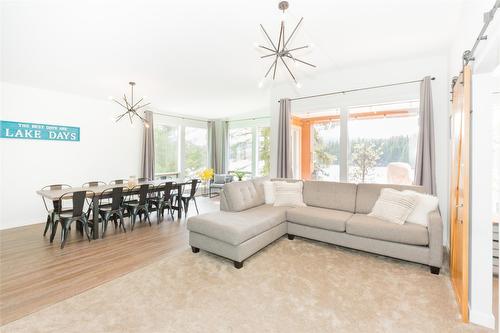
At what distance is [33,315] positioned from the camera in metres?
1.97

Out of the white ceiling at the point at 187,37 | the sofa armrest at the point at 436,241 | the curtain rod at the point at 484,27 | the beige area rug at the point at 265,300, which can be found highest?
the white ceiling at the point at 187,37

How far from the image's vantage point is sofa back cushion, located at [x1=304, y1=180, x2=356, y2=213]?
3750 mm

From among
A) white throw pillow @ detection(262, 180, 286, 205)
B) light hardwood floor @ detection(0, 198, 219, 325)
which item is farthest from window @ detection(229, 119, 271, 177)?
light hardwood floor @ detection(0, 198, 219, 325)

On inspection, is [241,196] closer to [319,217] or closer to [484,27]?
[319,217]

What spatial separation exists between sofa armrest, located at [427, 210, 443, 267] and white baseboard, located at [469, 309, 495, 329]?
799mm

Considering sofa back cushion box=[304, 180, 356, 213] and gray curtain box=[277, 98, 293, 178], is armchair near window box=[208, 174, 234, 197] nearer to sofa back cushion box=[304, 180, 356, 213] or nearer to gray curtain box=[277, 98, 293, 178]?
gray curtain box=[277, 98, 293, 178]

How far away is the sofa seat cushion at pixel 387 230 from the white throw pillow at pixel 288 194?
992 mm

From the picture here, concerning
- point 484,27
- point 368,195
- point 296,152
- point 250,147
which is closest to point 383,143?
point 368,195

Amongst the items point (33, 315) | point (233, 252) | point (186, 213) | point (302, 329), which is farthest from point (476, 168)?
point (186, 213)

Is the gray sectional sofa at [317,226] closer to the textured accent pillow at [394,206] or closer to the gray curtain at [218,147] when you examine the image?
the textured accent pillow at [394,206]

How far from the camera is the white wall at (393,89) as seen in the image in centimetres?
375

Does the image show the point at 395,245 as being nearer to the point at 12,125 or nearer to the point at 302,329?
the point at 302,329

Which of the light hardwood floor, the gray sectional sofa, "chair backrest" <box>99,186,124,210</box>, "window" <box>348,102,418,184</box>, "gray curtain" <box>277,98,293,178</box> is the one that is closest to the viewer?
the light hardwood floor

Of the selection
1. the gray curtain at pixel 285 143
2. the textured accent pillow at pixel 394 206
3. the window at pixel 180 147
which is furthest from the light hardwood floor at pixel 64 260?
the window at pixel 180 147
